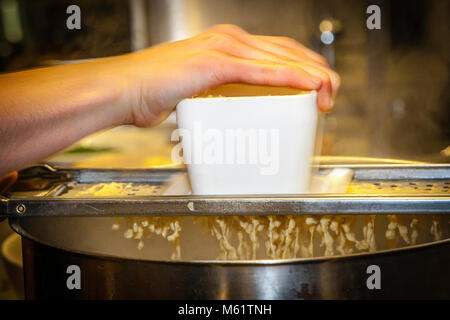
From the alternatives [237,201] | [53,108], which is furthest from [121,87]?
[237,201]

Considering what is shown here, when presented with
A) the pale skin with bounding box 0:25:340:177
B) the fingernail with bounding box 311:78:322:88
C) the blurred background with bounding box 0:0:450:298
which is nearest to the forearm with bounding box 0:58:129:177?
the pale skin with bounding box 0:25:340:177

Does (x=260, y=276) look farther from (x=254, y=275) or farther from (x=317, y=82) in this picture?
(x=317, y=82)

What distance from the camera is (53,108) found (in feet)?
1.79

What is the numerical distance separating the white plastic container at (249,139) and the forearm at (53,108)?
8cm

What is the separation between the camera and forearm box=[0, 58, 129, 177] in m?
0.53

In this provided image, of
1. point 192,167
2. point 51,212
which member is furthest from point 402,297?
point 51,212

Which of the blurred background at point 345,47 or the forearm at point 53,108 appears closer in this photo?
the forearm at point 53,108

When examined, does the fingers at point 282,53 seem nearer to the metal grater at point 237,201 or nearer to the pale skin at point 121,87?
the pale skin at point 121,87

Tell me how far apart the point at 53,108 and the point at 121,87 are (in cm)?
8

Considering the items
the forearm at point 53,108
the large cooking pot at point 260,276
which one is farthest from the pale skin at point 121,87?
the large cooking pot at point 260,276

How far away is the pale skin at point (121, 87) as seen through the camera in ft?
1.77

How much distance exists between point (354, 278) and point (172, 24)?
1246 mm

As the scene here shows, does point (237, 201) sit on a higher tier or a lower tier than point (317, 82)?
lower

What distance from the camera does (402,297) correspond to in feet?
1.72
